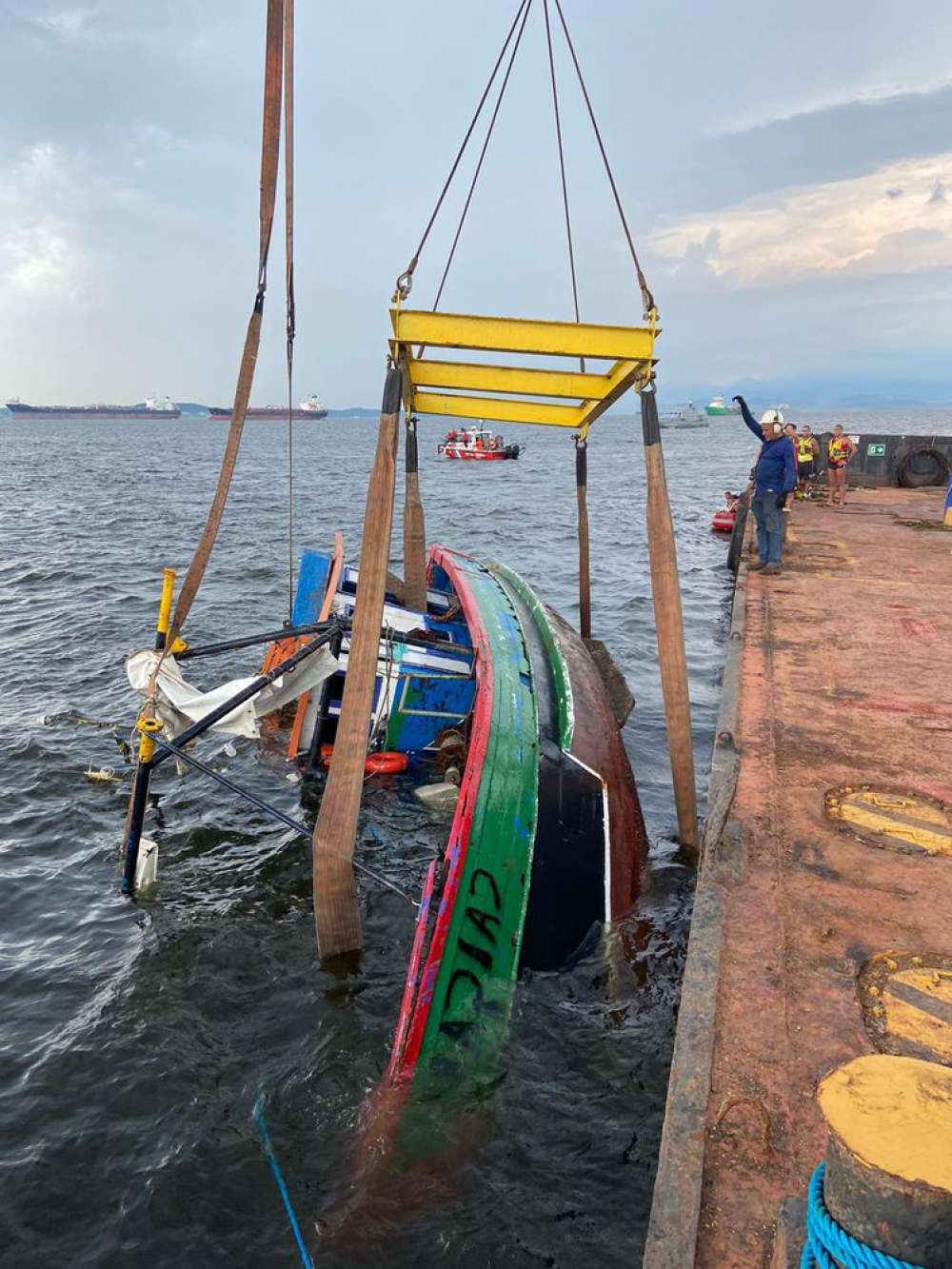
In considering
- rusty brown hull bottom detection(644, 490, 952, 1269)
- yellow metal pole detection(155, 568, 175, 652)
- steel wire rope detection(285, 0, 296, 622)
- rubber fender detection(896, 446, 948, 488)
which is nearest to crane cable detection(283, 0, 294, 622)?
steel wire rope detection(285, 0, 296, 622)

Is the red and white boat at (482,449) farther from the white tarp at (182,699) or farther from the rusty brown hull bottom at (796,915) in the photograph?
the white tarp at (182,699)

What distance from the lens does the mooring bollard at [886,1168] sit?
1762 millimetres

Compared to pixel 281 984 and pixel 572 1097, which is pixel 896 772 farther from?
pixel 281 984

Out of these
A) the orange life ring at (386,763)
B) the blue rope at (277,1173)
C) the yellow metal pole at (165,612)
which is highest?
the yellow metal pole at (165,612)

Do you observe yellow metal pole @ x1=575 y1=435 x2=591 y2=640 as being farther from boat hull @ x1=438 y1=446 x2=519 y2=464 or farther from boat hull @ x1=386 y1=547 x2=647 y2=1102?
boat hull @ x1=438 y1=446 x2=519 y2=464

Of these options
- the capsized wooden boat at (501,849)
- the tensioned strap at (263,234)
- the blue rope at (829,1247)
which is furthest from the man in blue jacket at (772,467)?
the blue rope at (829,1247)

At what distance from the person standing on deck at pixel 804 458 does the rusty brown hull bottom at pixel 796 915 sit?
15.0 metres

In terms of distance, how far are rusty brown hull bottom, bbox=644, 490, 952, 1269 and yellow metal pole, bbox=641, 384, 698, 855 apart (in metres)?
0.45

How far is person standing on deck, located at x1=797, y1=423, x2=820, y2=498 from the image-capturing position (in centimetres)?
2366

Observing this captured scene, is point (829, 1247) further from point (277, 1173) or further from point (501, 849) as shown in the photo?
point (277, 1173)

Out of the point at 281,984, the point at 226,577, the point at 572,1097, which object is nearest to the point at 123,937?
the point at 281,984

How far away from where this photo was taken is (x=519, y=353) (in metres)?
5.98

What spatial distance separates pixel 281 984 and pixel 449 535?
2619cm

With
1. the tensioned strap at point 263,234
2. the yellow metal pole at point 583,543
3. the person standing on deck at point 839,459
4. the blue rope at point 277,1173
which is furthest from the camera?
the person standing on deck at point 839,459
